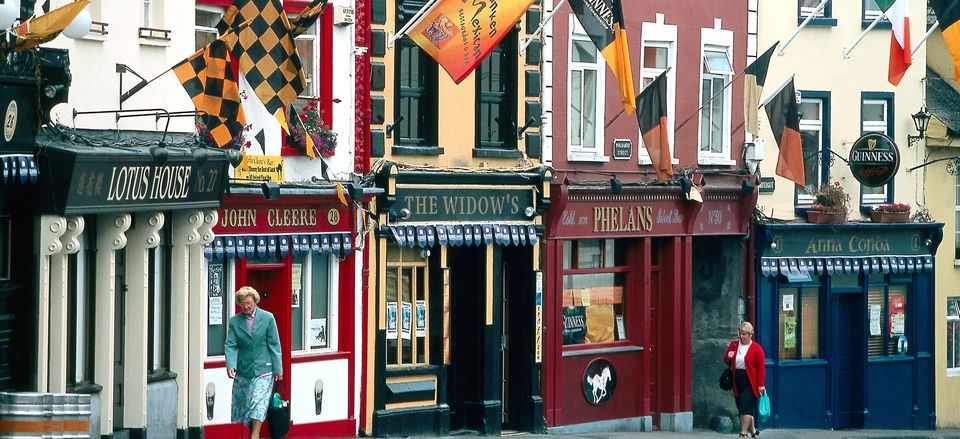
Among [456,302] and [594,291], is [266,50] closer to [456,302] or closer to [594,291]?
[456,302]

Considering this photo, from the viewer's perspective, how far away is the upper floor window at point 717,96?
90.0ft

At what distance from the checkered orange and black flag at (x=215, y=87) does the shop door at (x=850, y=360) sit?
14.0 meters

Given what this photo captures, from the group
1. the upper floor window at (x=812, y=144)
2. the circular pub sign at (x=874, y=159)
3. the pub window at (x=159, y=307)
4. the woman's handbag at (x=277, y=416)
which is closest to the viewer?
the woman's handbag at (x=277, y=416)

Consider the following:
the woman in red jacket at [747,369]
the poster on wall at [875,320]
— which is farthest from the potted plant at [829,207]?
the woman in red jacket at [747,369]

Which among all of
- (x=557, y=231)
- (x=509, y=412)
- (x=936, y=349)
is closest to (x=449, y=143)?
(x=557, y=231)

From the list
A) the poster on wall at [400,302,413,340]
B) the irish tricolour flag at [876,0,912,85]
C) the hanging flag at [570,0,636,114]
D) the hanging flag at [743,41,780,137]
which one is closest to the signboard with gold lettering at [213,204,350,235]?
the poster on wall at [400,302,413,340]

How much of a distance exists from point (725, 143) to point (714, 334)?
9.67ft

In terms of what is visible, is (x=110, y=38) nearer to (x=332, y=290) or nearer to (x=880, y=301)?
(x=332, y=290)

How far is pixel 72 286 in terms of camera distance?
1781 cm

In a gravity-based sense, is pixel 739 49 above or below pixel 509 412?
above

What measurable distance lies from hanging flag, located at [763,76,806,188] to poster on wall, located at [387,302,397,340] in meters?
5.96

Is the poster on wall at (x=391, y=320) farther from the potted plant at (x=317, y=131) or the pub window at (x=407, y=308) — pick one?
the potted plant at (x=317, y=131)

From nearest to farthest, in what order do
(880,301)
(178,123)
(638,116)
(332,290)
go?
(178,123), (332,290), (638,116), (880,301)

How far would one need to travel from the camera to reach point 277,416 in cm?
1780
